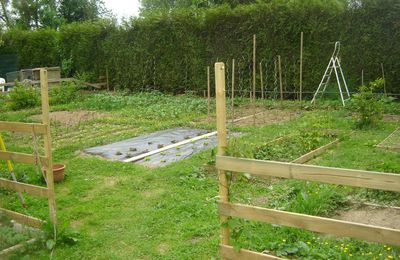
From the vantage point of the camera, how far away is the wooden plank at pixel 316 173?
236cm

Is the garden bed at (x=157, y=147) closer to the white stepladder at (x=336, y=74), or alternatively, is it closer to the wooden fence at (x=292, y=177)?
the wooden fence at (x=292, y=177)

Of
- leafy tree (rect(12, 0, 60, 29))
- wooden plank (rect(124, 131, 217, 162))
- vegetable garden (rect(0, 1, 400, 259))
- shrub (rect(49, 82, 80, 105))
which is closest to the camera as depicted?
vegetable garden (rect(0, 1, 400, 259))

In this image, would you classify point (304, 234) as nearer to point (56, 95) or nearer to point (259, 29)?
point (259, 29)

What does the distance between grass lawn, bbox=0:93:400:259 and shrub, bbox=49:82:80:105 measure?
5.13 m

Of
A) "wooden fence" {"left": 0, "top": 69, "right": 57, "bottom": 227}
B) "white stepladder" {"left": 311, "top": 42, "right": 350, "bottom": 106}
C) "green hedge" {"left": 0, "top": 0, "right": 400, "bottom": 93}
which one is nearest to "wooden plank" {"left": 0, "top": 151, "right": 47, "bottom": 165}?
"wooden fence" {"left": 0, "top": 69, "right": 57, "bottom": 227}

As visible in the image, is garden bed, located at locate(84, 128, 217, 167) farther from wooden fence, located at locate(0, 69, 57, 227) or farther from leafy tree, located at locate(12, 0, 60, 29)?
leafy tree, located at locate(12, 0, 60, 29)

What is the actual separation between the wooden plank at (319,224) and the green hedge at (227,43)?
31.6 feet

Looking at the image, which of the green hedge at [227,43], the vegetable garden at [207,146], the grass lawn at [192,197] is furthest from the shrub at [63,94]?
the grass lawn at [192,197]

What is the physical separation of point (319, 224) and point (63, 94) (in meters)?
13.1

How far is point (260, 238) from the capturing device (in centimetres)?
372

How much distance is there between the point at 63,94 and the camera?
14.4 m

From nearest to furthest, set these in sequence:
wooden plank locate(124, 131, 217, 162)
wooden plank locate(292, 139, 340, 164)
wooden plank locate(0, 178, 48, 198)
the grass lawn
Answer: the grass lawn → wooden plank locate(0, 178, 48, 198) → wooden plank locate(292, 139, 340, 164) → wooden plank locate(124, 131, 217, 162)

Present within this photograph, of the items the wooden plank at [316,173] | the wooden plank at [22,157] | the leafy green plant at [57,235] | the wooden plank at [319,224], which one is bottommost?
the leafy green plant at [57,235]

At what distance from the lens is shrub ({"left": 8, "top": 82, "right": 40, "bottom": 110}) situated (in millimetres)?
13164
